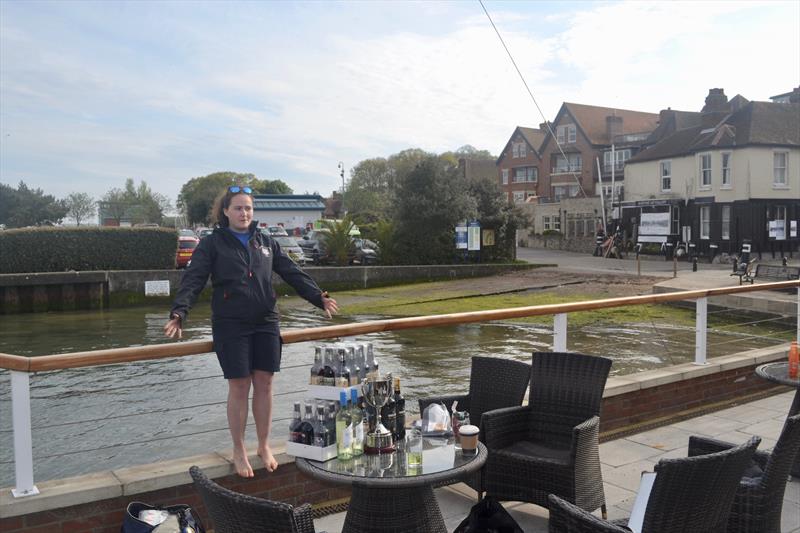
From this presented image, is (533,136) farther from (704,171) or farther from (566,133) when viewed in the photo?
(704,171)

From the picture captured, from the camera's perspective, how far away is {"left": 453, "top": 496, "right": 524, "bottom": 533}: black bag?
11.7ft

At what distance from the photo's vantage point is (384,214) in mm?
32688

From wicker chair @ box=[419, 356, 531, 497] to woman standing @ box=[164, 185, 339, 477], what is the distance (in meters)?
1.28

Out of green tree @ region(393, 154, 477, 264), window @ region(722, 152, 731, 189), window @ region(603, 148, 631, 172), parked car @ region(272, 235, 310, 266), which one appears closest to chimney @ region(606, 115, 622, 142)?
window @ region(603, 148, 631, 172)

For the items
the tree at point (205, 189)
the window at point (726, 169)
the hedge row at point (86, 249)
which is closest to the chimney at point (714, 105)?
the window at point (726, 169)

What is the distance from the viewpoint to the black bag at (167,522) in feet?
10.8

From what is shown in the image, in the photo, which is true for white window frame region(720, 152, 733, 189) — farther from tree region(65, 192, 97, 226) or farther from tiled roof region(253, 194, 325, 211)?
tree region(65, 192, 97, 226)

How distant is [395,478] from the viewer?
3102mm

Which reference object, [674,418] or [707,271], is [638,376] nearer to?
[674,418]

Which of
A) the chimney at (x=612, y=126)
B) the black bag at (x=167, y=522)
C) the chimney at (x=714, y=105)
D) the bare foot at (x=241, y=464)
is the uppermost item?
the chimney at (x=612, y=126)

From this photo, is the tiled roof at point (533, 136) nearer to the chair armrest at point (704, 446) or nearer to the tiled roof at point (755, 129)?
the tiled roof at point (755, 129)

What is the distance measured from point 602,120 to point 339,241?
36057 mm

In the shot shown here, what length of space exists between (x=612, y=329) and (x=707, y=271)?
1452 cm

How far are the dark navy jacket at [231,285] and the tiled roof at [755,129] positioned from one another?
119ft
